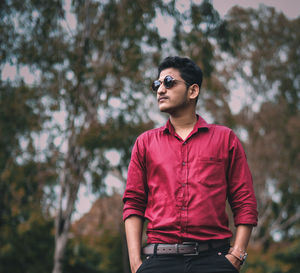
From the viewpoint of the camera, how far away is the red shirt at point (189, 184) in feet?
7.64

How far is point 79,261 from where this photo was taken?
15.4 metres

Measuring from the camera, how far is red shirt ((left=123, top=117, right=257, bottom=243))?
2.33 meters

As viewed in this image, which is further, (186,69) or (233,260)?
(186,69)

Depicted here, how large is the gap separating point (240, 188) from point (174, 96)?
2.20ft

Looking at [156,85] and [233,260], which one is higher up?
[156,85]

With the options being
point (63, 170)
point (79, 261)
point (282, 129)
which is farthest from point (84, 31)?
point (282, 129)

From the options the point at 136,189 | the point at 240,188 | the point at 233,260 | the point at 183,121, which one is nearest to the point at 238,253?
the point at 233,260

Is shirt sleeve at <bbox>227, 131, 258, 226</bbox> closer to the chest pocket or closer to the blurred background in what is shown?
the chest pocket

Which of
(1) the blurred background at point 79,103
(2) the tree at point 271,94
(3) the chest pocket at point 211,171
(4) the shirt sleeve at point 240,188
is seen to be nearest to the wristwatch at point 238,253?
(4) the shirt sleeve at point 240,188

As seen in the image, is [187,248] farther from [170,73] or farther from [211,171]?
[170,73]

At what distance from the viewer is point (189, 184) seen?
7.84 feet

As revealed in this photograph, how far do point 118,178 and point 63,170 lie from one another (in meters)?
4.17

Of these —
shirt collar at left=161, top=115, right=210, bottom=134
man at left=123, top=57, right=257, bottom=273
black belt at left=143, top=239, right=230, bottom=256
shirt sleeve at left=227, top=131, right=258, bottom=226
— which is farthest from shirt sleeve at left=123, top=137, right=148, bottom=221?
shirt sleeve at left=227, top=131, right=258, bottom=226

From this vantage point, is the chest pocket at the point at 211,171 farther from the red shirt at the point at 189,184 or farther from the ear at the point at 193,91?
the ear at the point at 193,91
